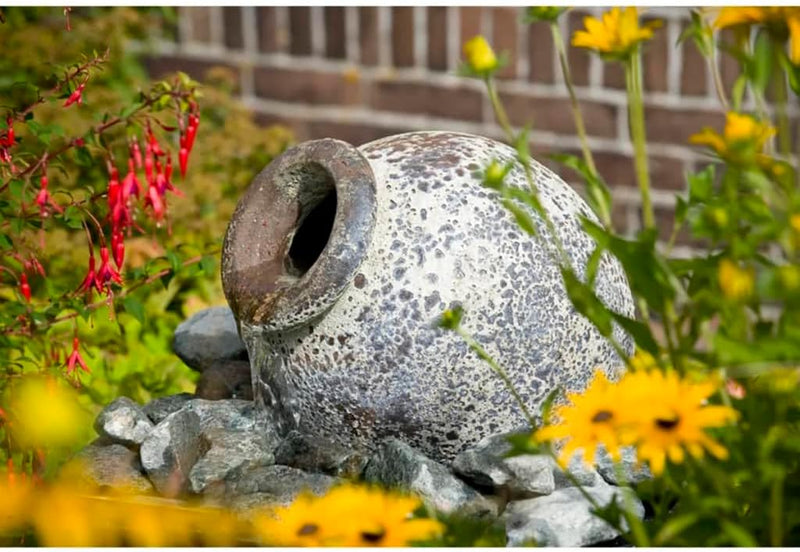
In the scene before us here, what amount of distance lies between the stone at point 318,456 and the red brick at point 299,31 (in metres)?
3.58

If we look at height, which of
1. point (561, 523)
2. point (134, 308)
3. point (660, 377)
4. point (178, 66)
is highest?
point (660, 377)

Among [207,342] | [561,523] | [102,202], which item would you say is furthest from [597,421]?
[102,202]

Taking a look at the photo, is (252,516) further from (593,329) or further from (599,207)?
(599,207)

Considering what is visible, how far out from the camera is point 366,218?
289 centimetres

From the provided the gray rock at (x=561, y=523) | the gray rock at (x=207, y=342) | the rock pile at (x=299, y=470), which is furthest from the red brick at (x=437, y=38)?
the gray rock at (x=561, y=523)

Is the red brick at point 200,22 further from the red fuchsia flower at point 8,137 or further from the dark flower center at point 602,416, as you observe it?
the dark flower center at point 602,416

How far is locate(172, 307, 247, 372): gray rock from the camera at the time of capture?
3848mm

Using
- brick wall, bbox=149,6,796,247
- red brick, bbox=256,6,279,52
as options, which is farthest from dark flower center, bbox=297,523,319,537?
red brick, bbox=256,6,279,52

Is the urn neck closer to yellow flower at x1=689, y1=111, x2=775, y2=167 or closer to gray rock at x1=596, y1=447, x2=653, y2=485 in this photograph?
gray rock at x1=596, y1=447, x2=653, y2=485

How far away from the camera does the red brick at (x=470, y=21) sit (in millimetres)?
6055

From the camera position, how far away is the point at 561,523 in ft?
8.61

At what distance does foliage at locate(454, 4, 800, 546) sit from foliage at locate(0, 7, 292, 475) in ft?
3.78

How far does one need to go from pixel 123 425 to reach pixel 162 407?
207 millimetres

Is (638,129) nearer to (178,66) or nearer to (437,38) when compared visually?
(437,38)
